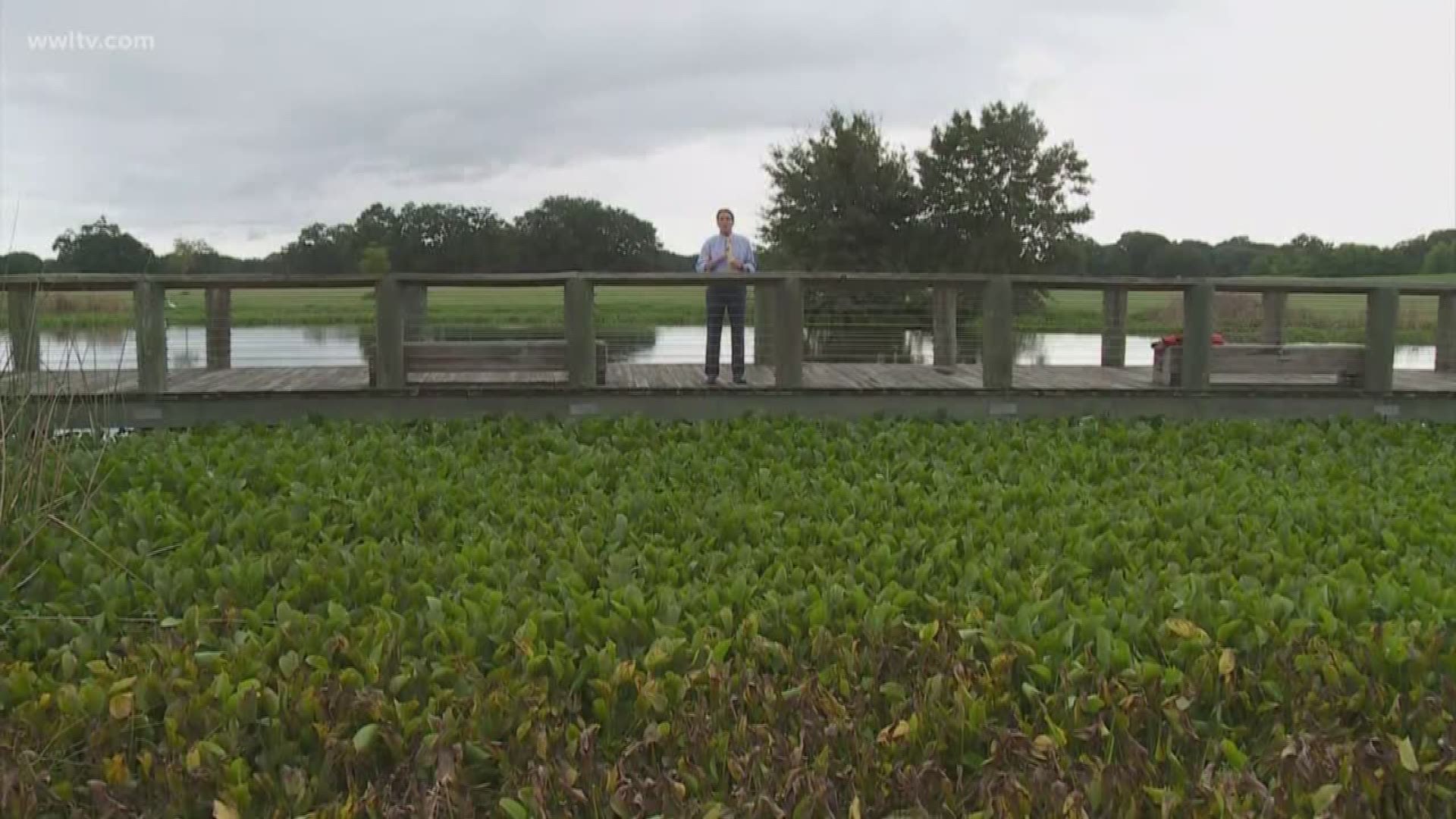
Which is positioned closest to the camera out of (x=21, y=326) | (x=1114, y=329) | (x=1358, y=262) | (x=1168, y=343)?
(x=21, y=326)

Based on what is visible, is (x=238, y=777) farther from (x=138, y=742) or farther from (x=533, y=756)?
(x=533, y=756)

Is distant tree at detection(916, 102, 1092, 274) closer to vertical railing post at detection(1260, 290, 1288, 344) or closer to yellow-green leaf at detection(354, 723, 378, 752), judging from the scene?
vertical railing post at detection(1260, 290, 1288, 344)

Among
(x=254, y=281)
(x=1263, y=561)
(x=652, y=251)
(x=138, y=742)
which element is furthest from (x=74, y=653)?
(x=652, y=251)

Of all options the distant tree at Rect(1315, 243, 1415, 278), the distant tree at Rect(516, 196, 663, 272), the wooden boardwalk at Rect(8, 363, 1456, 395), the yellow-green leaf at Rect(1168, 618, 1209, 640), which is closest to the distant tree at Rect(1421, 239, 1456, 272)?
the distant tree at Rect(1315, 243, 1415, 278)

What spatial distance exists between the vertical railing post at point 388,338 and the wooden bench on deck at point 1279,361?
619 cm

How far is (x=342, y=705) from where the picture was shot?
3812 millimetres

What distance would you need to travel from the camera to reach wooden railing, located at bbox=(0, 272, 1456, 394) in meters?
9.67

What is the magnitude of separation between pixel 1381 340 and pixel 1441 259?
8.37 meters

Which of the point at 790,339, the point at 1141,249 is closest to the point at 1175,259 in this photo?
the point at 1141,249

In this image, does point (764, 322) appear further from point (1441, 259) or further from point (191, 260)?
point (1441, 259)

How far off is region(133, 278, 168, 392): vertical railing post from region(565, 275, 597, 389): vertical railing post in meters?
3.07

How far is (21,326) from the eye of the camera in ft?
30.7

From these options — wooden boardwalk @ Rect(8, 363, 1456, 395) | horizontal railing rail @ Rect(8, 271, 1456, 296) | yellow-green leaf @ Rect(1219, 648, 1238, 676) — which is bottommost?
yellow-green leaf @ Rect(1219, 648, 1238, 676)

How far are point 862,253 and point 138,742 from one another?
127 feet
